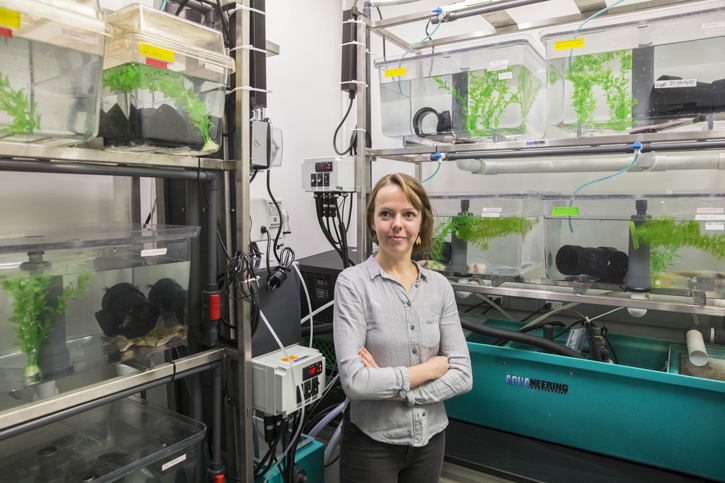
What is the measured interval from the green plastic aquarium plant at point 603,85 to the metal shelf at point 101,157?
129 cm

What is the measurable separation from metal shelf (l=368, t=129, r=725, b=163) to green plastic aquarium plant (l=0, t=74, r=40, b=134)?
1.29 m

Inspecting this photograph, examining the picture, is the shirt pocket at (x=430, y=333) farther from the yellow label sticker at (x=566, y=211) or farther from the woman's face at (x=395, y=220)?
the yellow label sticker at (x=566, y=211)

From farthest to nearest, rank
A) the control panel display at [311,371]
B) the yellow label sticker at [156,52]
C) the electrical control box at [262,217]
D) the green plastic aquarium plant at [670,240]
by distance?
the electrical control box at [262,217] < the control panel display at [311,371] < the green plastic aquarium plant at [670,240] < the yellow label sticker at [156,52]

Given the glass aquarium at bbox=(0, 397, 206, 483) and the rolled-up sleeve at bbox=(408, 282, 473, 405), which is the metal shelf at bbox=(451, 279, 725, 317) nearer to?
the rolled-up sleeve at bbox=(408, 282, 473, 405)

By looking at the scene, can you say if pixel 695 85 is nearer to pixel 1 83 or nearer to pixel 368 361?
pixel 368 361

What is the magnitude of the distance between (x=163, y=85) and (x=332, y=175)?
0.85m

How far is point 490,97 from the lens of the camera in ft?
5.86

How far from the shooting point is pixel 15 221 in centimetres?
162

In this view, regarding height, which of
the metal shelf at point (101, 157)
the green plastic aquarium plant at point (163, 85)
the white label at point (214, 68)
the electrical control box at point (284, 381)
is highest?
the white label at point (214, 68)

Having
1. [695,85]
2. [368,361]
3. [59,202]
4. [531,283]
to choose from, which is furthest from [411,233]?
[59,202]

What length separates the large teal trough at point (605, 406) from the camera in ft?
5.03

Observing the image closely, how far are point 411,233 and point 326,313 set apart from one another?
1.10 meters

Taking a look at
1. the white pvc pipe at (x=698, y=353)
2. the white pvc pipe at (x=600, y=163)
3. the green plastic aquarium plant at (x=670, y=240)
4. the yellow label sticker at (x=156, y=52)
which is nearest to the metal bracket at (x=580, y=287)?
the green plastic aquarium plant at (x=670, y=240)

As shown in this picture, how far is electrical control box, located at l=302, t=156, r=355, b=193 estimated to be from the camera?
77.7 inches
